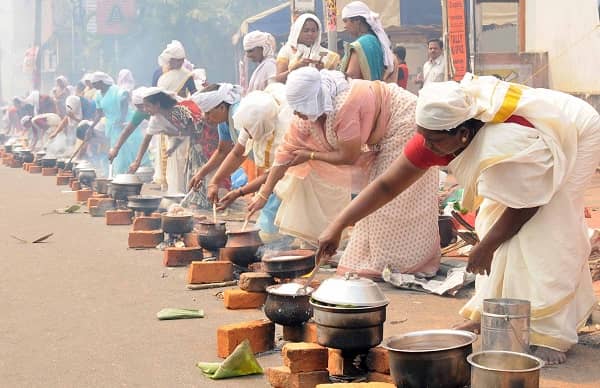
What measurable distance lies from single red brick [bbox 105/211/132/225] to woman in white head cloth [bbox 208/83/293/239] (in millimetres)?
3272

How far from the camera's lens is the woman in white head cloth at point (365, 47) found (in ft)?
29.3

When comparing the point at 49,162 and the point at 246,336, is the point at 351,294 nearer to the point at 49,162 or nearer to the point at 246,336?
the point at 246,336

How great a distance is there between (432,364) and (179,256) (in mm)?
4672

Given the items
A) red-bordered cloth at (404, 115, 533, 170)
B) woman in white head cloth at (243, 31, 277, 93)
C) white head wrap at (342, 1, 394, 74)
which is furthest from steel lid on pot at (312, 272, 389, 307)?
woman in white head cloth at (243, 31, 277, 93)

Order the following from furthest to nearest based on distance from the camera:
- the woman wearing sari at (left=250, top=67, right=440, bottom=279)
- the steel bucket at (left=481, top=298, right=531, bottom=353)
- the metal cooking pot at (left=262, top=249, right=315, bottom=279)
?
1. the woman wearing sari at (left=250, top=67, right=440, bottom=279)
2. the metal cooking pot at (left=262, top=249, right=315, bottom=279)
3. the steel bucket at (left=481, top=298, right=531, bottom=353)

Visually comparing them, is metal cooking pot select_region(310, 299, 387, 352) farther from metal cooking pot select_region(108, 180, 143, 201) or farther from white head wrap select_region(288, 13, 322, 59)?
metal cooking pot select_region(108, 180, 143, 201)

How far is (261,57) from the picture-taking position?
11.7m

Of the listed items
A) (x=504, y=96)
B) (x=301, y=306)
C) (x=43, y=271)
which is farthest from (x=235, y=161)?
(x=504, y=96)

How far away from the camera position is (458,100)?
4570 millimetres

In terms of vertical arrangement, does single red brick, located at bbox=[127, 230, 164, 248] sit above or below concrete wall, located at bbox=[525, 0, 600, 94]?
below

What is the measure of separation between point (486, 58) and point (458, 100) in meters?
10.9

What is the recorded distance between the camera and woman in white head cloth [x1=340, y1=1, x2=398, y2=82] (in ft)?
29.3

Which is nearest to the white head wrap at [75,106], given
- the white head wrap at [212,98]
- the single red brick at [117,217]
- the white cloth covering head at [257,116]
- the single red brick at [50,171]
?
the single red brick at [50,171]

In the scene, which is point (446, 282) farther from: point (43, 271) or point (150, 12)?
point (150, 12)
